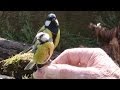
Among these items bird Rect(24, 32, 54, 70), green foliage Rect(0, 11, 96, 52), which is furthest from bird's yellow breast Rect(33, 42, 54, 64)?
green foliage Rect(0, 11, 96, 52)

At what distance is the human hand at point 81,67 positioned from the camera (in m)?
0.91

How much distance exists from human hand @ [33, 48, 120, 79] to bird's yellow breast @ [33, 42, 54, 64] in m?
0.02

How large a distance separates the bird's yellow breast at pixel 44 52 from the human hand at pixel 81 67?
0.02 m

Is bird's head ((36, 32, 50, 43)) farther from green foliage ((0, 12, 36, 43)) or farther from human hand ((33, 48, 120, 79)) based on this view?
green foliage ((0, 12, 36, 43))

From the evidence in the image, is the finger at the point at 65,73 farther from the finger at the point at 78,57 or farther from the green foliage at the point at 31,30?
the green foliage at the point at 31,30

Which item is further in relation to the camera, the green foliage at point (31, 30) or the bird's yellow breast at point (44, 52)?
the green foliage at point (31, 30)

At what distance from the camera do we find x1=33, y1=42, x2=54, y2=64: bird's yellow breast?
0.92 meters

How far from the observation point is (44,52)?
0.92m

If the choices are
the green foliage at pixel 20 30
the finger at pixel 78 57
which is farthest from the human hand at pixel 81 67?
the green foliage at pixel 20 30

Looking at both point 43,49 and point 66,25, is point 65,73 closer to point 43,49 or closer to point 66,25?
point 43,49

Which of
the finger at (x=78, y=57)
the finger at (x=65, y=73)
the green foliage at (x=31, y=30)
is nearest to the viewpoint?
the finger at (x=65, y=73)

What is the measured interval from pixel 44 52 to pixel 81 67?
0.13 m
